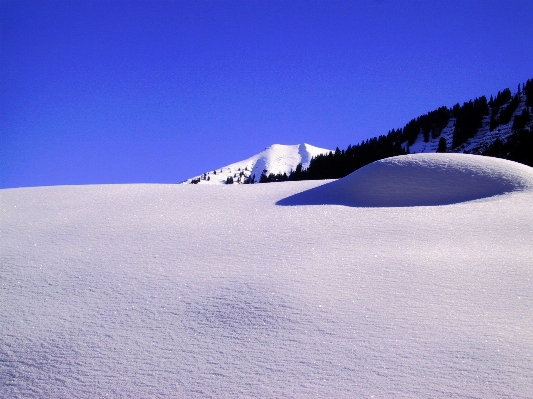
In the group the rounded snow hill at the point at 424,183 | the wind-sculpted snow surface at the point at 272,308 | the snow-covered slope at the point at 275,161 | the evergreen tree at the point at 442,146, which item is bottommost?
the wind-sculpted snow surface at the point at 272,308

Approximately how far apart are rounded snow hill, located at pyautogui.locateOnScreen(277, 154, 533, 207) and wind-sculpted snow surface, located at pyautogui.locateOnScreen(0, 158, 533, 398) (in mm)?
1999

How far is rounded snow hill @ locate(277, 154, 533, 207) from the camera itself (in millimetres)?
10875

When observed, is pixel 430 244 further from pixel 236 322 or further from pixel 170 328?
pixel 170 328

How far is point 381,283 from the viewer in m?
5.33

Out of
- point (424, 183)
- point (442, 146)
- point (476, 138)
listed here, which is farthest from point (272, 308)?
point (476, 138)

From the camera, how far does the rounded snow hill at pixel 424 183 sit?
1088 centimetres

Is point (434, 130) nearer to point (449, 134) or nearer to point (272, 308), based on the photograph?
point (449, 134)

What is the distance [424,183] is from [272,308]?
7.87m

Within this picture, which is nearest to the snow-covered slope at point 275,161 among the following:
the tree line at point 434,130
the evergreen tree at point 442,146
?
the tree line at point 434,130

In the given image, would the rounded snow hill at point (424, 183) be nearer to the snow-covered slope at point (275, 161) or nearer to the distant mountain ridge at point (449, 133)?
the distant mountain ridge at point (449, 133)

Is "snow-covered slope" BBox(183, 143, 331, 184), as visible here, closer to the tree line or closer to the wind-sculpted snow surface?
the tree line

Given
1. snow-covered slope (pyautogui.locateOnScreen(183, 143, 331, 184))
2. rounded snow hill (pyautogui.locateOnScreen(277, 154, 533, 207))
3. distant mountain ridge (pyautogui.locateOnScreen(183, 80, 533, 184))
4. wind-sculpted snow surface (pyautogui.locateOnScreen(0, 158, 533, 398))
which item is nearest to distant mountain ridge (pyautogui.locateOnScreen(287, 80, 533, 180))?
distant mountain ridge (pyautogui.locateOnScreen(183, 80, 533, 184))

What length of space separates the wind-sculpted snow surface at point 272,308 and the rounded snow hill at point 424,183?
6.56 feet

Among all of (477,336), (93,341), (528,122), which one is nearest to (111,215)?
(93,341)
